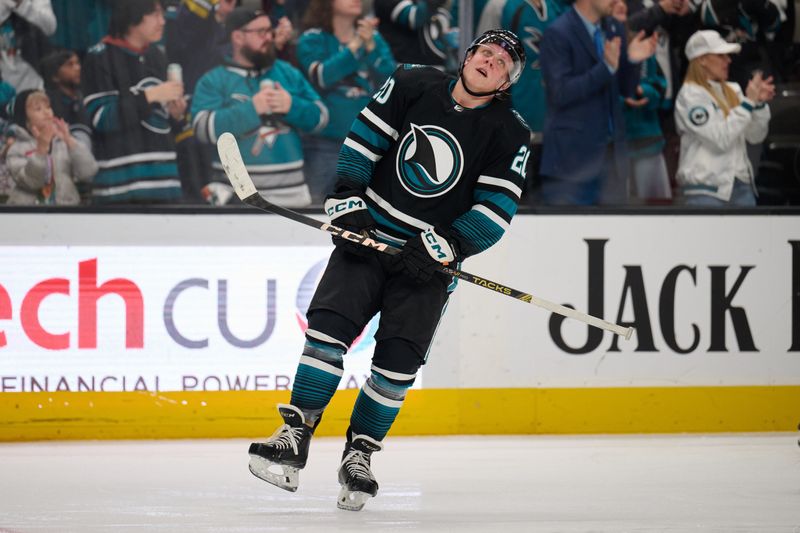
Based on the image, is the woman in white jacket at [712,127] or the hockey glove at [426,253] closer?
the hockey glove at [426,253]

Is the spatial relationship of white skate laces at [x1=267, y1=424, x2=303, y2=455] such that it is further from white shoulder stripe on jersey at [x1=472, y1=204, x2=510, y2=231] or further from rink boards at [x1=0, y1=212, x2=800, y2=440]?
rink boards at [x1=0, y1=212, x2=800, y2=440]

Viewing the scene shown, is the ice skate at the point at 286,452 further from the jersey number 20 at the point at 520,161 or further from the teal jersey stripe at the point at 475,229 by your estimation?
the jersey number 20 at the point at 520,161

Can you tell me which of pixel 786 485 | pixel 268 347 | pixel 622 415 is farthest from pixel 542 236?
pixel 786 485

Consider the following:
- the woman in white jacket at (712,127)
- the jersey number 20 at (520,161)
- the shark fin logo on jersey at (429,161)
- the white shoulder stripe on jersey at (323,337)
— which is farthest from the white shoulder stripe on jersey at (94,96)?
the woman in white jacket at (712,127)

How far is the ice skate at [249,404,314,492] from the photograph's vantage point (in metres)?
2.80

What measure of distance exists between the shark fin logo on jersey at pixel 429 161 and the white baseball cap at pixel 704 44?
1875 millimetres

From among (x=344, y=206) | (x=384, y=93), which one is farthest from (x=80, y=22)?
(x=344, y=206)

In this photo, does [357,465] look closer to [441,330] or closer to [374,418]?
[374,418]

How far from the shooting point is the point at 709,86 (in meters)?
4.55

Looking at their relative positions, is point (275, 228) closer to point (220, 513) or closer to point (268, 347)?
point (268, 347)

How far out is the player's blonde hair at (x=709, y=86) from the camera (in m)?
4.54

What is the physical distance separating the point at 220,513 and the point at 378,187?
93 cm

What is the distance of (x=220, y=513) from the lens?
9.26ft

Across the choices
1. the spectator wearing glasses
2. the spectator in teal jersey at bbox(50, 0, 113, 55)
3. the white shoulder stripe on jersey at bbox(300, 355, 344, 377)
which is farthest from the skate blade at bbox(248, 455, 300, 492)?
the spectator in teal jersey at bbox(50, 0, 113, 55)
